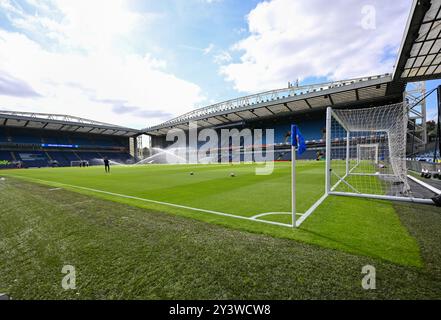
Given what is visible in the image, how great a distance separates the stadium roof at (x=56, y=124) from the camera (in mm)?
49562

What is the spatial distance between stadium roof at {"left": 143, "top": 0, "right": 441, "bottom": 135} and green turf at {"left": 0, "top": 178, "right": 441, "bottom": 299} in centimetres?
1586

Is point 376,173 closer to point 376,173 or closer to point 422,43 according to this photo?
point 376,173

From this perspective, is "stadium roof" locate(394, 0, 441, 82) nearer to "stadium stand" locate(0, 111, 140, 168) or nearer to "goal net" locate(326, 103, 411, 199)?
"goal net" locate(326, 103, 411, 199)

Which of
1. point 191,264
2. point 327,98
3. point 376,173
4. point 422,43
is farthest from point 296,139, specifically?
point 327,98

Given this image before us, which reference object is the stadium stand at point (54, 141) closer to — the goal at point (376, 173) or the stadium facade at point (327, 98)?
the stadium facade at point (327, 98)

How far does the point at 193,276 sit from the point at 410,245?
3.34m

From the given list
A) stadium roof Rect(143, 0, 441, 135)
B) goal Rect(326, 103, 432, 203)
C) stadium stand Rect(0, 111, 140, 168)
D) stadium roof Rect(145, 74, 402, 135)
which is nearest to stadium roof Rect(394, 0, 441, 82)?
stadium roof Rect(143, 0, 441, 135)

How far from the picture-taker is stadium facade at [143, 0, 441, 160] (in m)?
13.4

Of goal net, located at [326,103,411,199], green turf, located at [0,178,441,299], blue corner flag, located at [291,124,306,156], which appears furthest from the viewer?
goal net, located at [326,103,411,199]

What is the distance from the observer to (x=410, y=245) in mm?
2943

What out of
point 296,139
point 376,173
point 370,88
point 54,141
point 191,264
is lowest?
point 191,264

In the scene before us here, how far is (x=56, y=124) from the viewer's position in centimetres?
5616

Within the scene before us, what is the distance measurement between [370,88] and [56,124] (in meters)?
79.4
